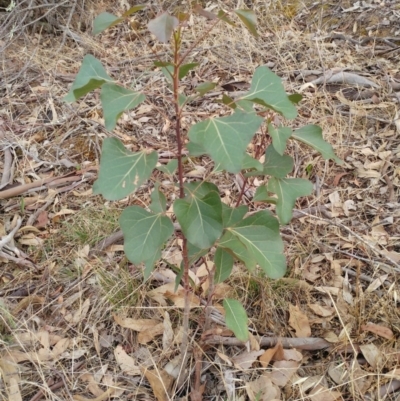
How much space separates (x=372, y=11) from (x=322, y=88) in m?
0.95

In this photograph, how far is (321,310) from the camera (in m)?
1.57

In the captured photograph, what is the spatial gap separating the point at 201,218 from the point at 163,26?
1.30 feet

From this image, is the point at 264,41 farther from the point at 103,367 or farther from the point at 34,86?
the point at 103,367

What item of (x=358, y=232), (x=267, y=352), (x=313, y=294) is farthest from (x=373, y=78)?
(x=267, y=352)

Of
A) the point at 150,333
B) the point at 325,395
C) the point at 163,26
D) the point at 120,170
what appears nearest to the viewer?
the point at 163,26

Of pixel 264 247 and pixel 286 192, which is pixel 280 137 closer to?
pixel 286 192

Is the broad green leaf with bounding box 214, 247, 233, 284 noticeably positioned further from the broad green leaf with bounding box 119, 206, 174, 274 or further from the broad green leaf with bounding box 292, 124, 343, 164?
the broad green leaf with bounding box 292, 124, 343, 164

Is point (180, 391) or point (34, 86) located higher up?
point (34, 86)

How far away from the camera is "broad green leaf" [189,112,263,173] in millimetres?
808

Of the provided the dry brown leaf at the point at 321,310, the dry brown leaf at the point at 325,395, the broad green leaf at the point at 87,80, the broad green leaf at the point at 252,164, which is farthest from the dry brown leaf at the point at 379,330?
the broad green leaf at the point at 87,80

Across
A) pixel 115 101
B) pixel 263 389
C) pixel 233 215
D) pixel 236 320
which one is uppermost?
pixel 115 101

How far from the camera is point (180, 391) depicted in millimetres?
1411

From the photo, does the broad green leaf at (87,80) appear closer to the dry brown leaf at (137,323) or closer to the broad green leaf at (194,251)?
the broad green leaf at (194,251)

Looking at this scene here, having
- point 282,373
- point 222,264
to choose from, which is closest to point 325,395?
point 282,373
